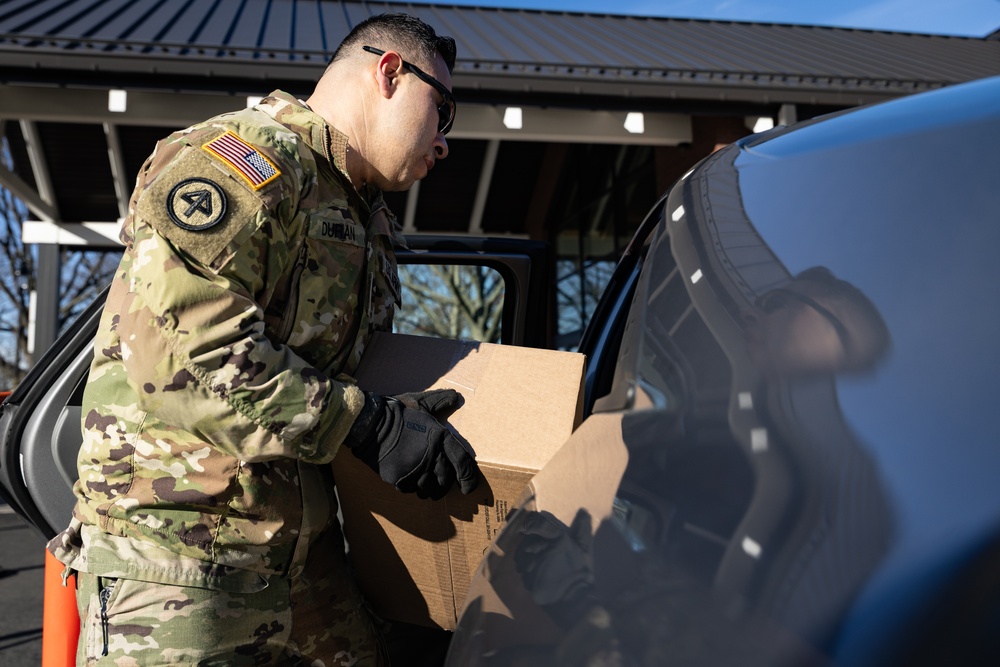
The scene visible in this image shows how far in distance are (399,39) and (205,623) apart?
1041 mm

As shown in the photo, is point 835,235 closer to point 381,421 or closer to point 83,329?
point 381,421

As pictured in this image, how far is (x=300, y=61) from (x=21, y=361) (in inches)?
777

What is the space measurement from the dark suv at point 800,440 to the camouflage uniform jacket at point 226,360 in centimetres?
43

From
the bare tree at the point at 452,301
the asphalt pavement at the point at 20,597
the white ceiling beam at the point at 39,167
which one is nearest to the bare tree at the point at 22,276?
the bare tree at the point at 452,301

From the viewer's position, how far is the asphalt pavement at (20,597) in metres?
3.41

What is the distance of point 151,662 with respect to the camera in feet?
3.90

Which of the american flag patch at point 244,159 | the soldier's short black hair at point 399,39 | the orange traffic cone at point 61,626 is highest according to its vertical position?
the soldier's short black hair at point 399,39

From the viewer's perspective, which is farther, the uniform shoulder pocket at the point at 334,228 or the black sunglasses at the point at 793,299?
the uniform shoulder pocket at the point at 334,228

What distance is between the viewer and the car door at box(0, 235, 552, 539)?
1730 mm

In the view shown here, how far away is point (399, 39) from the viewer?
1.49m

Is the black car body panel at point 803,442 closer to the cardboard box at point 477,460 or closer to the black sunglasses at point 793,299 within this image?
the black sunglasses at point 793,299

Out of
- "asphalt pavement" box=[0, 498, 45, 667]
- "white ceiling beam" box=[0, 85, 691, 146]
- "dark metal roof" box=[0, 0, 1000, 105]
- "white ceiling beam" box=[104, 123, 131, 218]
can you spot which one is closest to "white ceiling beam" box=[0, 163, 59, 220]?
"white ceiling beam" box=[104, 123, 131, 218]

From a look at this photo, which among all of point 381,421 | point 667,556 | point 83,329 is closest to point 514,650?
point 667,556

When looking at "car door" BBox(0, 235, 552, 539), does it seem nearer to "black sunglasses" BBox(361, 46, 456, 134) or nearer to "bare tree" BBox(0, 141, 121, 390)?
"black sunglasses" BBox(361, 46, 456, 134)
